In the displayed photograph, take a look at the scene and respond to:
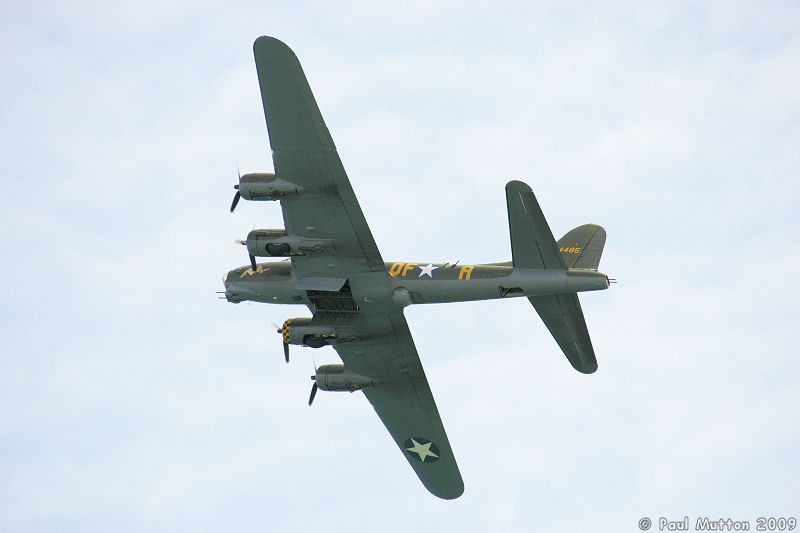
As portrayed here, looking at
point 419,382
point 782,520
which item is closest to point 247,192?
point 419,382

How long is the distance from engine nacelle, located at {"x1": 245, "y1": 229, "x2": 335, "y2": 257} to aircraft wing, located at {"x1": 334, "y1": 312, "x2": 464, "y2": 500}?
410 cm

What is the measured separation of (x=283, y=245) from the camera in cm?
4247

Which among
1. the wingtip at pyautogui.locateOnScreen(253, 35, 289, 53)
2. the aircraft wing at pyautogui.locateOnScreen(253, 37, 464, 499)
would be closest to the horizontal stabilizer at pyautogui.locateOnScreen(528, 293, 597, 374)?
the aircraft wing at pyautogui.locateOnScreen(253, 37, 464, 499)

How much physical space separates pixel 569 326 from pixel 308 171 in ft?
37.1

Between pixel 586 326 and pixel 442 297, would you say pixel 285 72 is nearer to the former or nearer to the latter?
pixel 442 297

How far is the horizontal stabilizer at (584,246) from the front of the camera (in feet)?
143

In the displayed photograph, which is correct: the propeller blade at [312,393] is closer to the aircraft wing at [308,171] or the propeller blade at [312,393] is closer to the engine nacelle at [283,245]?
the aircraft wing at [308,171]

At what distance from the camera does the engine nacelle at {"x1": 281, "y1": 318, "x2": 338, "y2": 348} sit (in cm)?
4506

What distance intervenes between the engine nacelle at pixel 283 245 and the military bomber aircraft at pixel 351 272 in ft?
0.12

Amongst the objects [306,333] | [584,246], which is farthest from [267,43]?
[584,246]

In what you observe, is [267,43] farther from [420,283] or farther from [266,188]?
[420,283]

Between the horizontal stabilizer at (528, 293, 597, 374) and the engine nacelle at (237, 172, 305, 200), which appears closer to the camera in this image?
the engine nacelle at (237, 172, 305, 200)

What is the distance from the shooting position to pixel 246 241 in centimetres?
4281

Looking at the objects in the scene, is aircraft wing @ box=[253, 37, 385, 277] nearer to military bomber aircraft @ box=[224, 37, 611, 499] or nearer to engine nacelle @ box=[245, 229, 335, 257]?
military bomber aircraft @ box=[224, 37, 611, 499]
